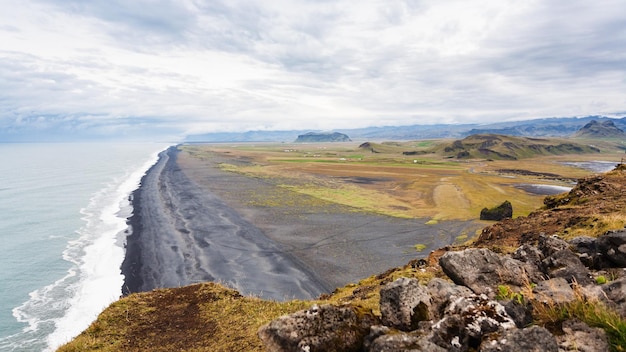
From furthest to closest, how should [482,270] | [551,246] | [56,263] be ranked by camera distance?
[56,263]
[551,246]
[482,270]

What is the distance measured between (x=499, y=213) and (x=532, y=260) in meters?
50.8

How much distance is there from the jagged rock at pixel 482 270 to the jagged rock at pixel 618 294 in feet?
9.13

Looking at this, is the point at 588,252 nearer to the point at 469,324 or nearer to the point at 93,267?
the point at 469,324

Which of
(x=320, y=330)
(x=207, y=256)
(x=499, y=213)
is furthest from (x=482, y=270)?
(x=499, y=213)

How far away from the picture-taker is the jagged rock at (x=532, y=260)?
12608 mm

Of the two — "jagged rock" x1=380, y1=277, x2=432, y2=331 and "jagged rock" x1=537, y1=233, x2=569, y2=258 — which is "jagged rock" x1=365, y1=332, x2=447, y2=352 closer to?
"jagged rock" x1=380, y1=277, x2=432, y2=331

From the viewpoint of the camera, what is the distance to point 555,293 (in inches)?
356

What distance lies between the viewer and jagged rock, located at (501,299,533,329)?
8.13 m

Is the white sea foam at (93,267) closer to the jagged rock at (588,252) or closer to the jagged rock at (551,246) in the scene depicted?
→ the jagged rock at (551,246)

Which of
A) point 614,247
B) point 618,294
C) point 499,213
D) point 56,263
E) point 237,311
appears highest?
point 618,294

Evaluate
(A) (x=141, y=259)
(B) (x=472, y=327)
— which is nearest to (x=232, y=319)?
(B) (x=472, y=327)

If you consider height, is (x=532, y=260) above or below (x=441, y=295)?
below

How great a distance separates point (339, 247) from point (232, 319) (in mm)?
31025

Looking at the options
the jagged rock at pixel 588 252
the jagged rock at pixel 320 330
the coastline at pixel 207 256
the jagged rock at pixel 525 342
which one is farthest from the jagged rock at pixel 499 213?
the jagged rock at pixel 525 342
